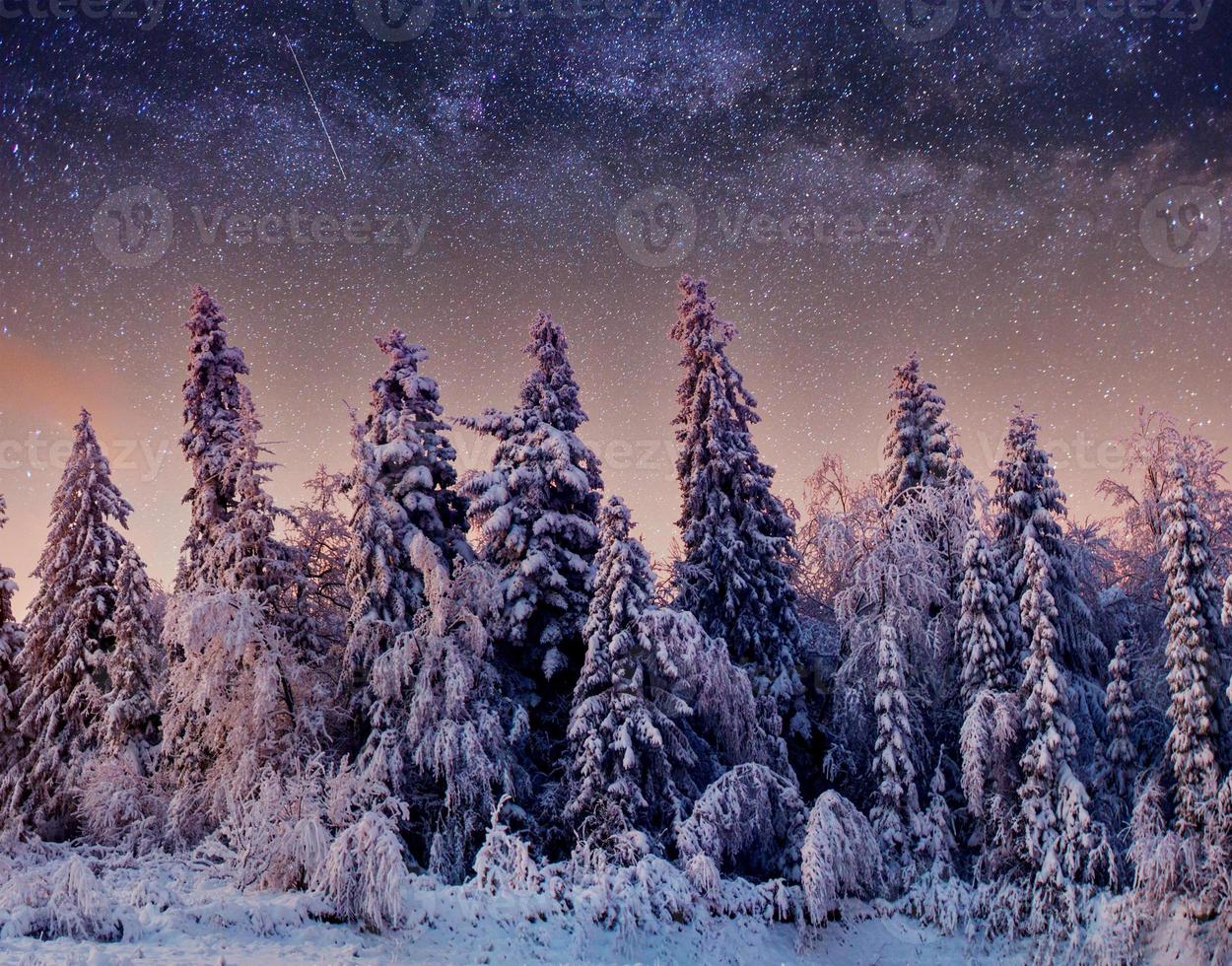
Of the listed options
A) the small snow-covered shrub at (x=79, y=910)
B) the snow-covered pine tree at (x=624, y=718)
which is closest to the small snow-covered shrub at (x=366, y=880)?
the small snow-covered shrub at (x=79, y=910)

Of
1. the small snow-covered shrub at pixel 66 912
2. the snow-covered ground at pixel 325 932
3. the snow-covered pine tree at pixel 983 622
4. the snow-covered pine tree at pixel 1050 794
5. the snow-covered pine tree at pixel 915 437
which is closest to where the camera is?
the small snow-covered shrub at pixel 66 912

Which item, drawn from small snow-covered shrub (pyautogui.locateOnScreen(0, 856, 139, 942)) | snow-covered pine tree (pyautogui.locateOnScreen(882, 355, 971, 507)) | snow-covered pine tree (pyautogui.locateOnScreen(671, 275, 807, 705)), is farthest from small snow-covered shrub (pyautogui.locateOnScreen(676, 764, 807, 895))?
small snow-covered shrub (pyautogui.locateOnScreen(0, 856, 139, 942))

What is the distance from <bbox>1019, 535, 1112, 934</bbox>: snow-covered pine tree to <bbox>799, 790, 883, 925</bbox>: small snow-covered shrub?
3.81m

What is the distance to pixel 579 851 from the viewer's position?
1788 cm

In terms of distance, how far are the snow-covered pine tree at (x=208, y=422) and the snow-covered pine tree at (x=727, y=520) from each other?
13137mm

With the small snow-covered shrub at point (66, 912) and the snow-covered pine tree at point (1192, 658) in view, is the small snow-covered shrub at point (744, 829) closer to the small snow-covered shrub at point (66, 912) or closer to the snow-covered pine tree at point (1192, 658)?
the snow-covered pine tree at point (1192, 658)

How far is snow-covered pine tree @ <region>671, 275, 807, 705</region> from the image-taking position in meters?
23.4

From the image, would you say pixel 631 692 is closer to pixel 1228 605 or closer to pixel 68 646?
pixel 1228 605

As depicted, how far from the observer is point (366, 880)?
44.2 ft

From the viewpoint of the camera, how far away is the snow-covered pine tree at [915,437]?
992 inches

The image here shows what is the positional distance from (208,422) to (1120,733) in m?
26.8

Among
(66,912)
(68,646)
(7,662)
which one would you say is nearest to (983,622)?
(66,912)

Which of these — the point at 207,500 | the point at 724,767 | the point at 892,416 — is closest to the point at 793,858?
the point at 724,767

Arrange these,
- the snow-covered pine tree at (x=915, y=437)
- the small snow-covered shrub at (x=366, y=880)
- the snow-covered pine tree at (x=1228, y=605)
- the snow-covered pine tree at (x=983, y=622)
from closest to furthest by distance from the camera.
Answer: the small snow-covered shrub at (x=366, y=880)
the snow-covered pine tree at (x=1228, y=605)
the snow-covered pine tree at (x=983, y=622)
the snow-covered pine tree at (x=915, y=437)
